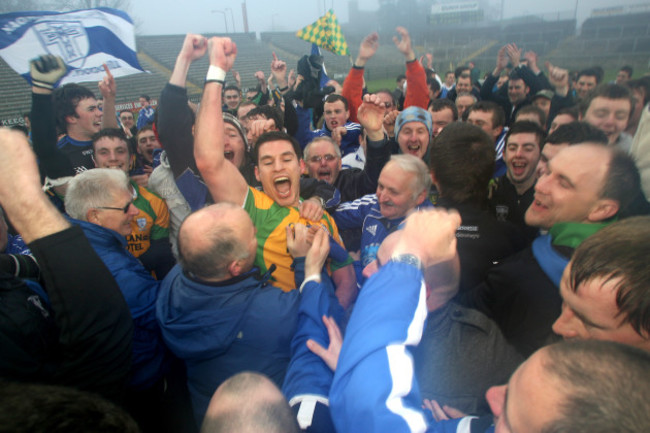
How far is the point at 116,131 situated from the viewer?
369 cm

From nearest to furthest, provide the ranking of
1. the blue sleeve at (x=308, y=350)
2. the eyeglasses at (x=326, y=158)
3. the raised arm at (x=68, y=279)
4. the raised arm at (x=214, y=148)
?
1. the raised arm at (x=68, y=279)
2. the blue sleeve at (x=308, y=350)
3. the raised arm at (x=214, y=148)
4. the eyeglasses at (x=326, y=158)

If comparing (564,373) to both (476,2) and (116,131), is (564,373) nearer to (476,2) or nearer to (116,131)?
(116,131)

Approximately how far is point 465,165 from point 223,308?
1539mm

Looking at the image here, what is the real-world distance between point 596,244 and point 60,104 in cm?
500

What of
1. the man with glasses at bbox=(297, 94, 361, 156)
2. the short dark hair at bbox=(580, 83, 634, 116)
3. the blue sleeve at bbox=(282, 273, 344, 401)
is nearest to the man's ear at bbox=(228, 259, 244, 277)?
the blue sleeve at bbox=(282, 273, 344, 401)

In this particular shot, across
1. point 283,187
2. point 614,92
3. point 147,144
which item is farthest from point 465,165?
point 147,144

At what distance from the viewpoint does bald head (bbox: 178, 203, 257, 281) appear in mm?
1619

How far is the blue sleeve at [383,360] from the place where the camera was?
2.81 feet

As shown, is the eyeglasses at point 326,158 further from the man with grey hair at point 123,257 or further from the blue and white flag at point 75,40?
the blue and white flag at point 75,40

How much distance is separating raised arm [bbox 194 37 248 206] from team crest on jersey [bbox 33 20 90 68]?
12.4 feet

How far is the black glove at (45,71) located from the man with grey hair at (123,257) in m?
1.36

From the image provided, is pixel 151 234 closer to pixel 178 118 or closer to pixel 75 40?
pixel 178 118

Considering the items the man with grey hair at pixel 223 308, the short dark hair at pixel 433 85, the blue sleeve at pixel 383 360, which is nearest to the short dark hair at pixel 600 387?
the blue sleeve at pixel 383 360

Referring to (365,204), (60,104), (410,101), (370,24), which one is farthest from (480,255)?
(370,24)
